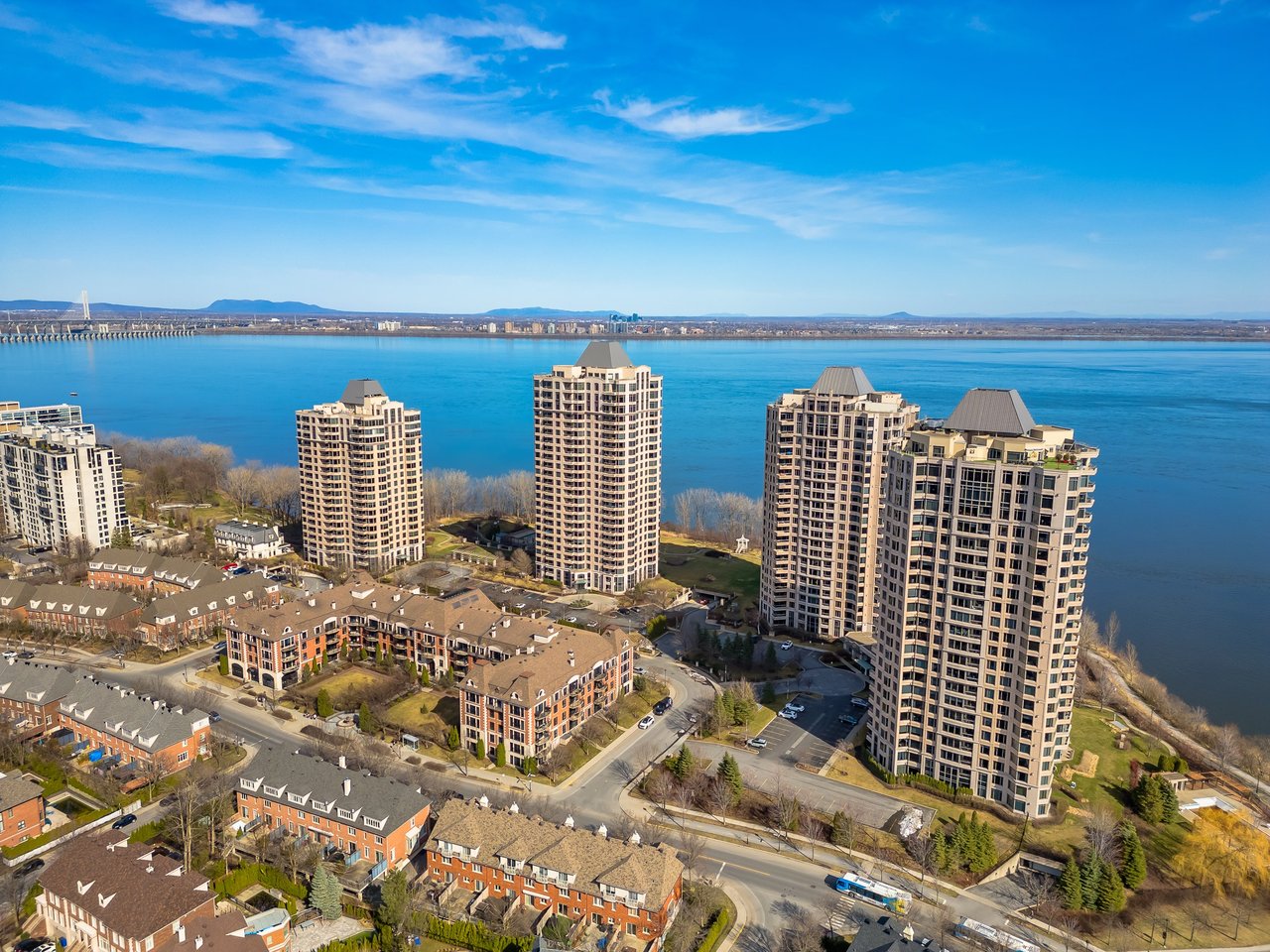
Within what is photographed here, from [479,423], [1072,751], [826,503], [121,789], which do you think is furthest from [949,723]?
[479,423]

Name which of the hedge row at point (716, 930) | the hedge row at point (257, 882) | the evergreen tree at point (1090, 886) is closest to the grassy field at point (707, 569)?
the evergreen tree at point (1090, 886)

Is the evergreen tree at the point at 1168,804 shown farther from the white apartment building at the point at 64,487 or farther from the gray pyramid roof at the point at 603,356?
the white apartment building at the point at 64,487

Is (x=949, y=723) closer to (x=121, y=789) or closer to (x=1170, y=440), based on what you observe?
(x=121, y=789)

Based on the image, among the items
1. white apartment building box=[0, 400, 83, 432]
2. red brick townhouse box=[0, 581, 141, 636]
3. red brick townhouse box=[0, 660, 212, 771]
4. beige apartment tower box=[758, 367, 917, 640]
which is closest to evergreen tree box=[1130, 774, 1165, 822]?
beige apartment tower box=[758, 367, 917, 640]

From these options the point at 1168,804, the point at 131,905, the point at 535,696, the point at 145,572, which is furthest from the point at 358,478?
the point at 1168,804

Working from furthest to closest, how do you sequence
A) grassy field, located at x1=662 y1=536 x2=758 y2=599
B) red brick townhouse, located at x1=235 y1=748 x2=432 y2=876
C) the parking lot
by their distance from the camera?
grassy field, located at x1=662 y1=536 x2=758 y2=599 < the parking lot < red brick townhouse, located at x1=235 y1=748 x2=432 y2=876

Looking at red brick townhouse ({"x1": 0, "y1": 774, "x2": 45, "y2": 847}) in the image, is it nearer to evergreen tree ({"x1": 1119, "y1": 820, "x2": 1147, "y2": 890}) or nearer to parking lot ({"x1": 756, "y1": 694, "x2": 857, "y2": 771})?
parking lot ({"x1": 756, "y1": 694, "x2": 857, "y2": 771})
